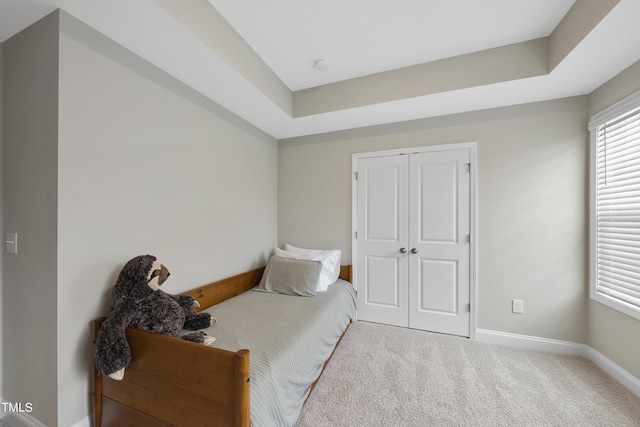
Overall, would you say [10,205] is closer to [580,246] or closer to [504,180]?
[504,180]

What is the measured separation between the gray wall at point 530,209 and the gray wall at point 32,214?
2.68 metres

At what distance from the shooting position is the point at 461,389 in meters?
1.68

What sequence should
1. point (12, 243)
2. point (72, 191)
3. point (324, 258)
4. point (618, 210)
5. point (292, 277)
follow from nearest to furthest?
1. point (72, 191)
2. point (12, 243)
3. point (618, 210)
4. point (292, 277)
5. point (324, 258)

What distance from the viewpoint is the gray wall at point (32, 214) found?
47.5 inches

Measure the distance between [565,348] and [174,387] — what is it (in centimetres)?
299

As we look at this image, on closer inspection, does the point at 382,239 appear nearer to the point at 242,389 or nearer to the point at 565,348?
the point at 565,348

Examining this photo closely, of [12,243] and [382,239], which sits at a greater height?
[12,243]

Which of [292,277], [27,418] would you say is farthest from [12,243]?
[292,277]

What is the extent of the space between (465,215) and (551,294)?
0.97 m

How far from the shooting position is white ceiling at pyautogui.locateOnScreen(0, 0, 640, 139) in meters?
1.28

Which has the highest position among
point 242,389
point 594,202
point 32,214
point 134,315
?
point 594,202

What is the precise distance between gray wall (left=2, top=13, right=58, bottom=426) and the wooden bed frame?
245 mm

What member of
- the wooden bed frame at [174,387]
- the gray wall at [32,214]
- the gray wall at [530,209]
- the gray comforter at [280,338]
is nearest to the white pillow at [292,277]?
the gray comforter at [280,338]

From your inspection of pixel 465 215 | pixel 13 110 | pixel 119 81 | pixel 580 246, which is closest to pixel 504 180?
pixel 465 215
